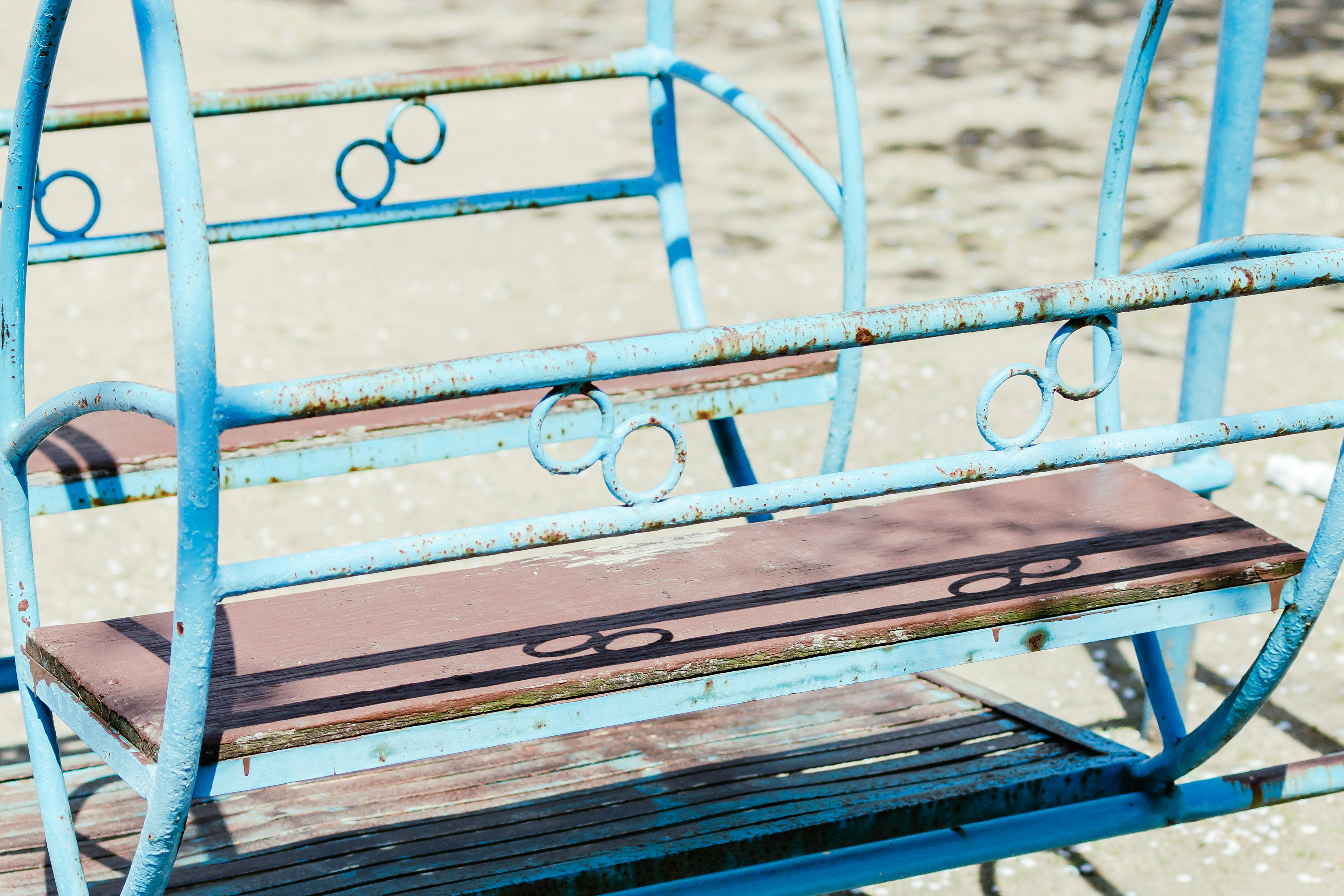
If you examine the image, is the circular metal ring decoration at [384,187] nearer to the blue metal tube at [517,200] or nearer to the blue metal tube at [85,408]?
the blue metal tube at [517,200]

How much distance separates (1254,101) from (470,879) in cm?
193

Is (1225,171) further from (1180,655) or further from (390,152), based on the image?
(390,152)

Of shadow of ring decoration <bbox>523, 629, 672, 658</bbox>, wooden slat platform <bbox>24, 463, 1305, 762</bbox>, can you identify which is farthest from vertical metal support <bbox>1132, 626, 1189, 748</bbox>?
shadow of ring decoration <bbox>523, 629, 672, 658</bbox>

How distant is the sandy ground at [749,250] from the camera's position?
341 cm

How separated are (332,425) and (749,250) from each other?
4.28 meters

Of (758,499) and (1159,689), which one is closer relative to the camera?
(758,499)

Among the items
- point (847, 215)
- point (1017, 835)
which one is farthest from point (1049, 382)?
point (847, 215)

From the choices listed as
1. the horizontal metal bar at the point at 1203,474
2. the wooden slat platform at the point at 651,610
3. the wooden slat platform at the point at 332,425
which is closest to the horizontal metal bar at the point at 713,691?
the wooden slat platform at the point at 651,610

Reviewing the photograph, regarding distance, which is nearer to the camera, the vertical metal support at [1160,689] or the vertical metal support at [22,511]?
the vertical metal support at [22,511]

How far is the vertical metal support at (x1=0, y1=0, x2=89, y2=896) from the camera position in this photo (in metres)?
1.58

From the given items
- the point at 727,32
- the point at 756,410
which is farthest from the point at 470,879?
the point at 727,32

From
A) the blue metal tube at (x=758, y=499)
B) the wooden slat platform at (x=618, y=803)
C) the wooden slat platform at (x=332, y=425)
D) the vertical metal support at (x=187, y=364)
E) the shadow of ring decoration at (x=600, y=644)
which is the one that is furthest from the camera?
the wooden slat platform at (x=332, y=425)

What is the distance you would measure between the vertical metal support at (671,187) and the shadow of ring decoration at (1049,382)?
118 centimetres

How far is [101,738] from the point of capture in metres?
1.38
